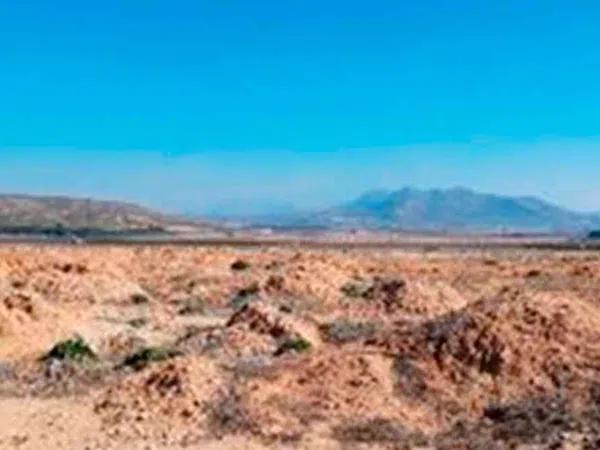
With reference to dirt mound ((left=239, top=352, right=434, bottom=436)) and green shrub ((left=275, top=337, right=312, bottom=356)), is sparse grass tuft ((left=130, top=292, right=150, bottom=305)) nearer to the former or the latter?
green shrub ((left=275, top=337, right=312, bottom=356))

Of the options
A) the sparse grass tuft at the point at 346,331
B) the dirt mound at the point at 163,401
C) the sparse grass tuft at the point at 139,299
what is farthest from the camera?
the sparse grass tuft at the point at 139,299

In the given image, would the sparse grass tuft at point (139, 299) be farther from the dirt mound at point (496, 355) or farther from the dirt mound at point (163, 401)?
the dirt mound at point (163, 401)

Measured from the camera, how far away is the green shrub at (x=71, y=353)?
29938mm

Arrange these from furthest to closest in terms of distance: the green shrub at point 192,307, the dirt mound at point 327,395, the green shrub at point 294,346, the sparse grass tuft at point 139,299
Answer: the sparse grass tuft at point 139,299
the green shrub at point 192,307
the green shrub at point 294,346
the dirt mound at point 327,395

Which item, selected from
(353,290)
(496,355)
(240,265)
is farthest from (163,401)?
(240,265)

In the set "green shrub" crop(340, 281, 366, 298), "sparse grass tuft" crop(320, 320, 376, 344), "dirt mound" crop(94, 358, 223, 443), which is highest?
"green shrub" crop(340, 281, 366, 298)

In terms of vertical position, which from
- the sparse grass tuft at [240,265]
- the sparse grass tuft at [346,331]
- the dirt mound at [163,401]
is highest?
the sparse grass tuft at [240,265]

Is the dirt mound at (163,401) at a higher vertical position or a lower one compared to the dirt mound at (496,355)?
lower

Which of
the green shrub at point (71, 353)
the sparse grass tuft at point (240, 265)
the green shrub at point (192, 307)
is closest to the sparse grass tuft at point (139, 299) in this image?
the green shrub at point (192, 307)

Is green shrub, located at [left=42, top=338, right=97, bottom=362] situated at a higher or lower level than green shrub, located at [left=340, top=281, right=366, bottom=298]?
lower

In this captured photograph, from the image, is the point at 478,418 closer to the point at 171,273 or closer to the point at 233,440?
the point at 233,440

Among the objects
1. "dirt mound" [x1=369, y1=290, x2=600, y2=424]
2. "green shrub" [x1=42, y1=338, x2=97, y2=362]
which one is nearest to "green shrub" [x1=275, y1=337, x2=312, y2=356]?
"dirt mound" [x1=369, y1=290, x2=600, y2=424]

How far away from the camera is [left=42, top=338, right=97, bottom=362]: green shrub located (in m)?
29.9

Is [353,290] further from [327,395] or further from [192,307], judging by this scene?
[327,395]
